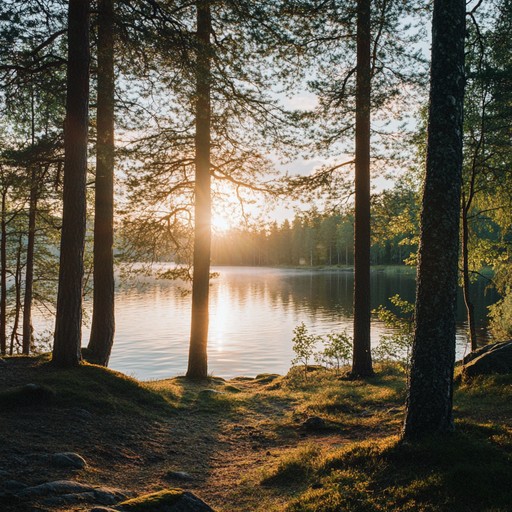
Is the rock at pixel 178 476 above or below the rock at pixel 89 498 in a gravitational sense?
below

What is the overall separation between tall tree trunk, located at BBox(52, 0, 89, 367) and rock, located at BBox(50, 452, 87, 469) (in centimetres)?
339

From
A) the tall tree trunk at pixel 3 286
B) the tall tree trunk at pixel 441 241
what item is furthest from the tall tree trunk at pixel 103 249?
the tall tree trunk at pixel 3 286

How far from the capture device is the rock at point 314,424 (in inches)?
315

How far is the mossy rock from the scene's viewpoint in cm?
398

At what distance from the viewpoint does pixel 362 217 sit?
40.2 ft

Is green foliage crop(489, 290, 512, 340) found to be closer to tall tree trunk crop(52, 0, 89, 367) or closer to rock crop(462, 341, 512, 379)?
rock crop(462, 341, 512, 379)

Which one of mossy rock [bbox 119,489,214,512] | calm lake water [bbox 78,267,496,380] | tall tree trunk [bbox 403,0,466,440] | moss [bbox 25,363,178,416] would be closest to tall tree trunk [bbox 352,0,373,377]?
calm lake water [bbox 78,267,496,380]

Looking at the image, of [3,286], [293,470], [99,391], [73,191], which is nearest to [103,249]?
[73,191]

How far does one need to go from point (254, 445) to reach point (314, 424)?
4.28ft

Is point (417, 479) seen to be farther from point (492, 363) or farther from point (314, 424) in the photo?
point (492, 363)

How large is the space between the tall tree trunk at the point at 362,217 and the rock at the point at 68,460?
8.74m

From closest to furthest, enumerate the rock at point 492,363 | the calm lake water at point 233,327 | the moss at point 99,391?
the moss at point 99,391 < the rock at point 492,363 < the calm lake water at point 233,327

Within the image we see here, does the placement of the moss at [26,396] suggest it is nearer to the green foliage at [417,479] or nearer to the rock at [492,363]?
the green foliage at [417,479]

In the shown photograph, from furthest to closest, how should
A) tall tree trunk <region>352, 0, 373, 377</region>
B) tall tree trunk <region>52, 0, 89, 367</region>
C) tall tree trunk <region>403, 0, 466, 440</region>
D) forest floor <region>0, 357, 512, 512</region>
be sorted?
tall tree trunk <region>352, 0, 373, 377</region> < tall tree trunk <region>52, 0, 89, 367</region> < tall tree trunk <region>403, 0, 466, 440</region> < forest floor <region>0, 357, 512, 512</region>
